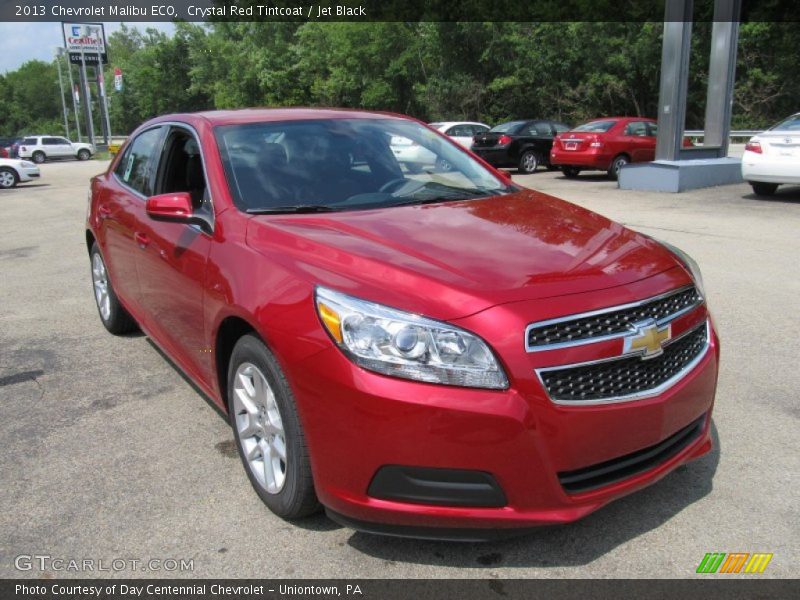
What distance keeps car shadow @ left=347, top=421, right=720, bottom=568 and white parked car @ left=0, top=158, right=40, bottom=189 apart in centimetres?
2373

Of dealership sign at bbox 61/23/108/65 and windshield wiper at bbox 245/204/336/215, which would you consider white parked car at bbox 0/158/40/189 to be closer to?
windshield wiper at bbox 245/204/336/215

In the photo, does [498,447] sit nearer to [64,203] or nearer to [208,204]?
[208,204]

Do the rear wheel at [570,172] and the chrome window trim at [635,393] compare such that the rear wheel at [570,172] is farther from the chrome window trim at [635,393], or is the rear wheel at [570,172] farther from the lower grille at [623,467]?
the lower grille at [623,467]

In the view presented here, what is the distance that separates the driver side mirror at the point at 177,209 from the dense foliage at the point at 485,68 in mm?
37043

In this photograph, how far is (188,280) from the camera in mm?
3379

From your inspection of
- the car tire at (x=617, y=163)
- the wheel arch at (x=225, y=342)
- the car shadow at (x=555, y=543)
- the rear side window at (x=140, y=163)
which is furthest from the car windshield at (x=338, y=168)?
the car tire at (x=617, y=163)

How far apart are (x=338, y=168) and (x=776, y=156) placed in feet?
35.1

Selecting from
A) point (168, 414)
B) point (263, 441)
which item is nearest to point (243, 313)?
point (263, 441)

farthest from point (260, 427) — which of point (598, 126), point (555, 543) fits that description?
point (598, 126)

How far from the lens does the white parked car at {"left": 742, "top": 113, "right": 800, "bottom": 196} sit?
11500 mm

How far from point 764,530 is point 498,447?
127 cm

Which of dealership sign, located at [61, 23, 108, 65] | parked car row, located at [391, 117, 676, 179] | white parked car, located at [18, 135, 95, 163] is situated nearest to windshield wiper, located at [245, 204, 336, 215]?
parked car row, located at [391, 117, 676, 179]

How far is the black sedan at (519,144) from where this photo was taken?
1991 centimetres

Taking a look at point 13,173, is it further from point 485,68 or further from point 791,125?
point 485,68
